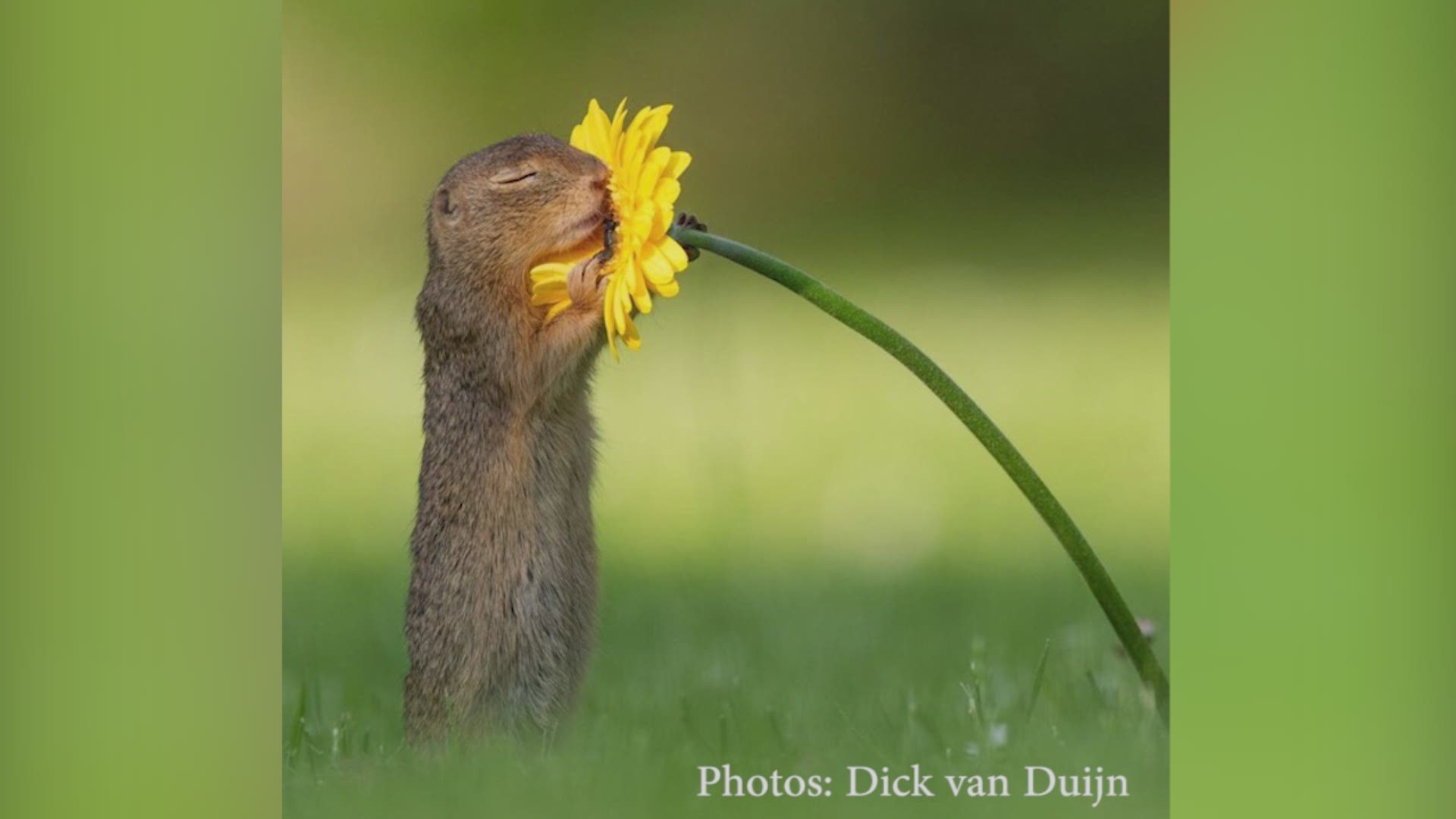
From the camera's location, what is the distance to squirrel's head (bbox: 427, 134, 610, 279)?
3490mm

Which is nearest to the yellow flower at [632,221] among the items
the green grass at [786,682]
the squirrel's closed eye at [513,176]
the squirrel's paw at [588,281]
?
the squirrel's paw at [588,281]

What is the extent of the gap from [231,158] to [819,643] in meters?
1.59

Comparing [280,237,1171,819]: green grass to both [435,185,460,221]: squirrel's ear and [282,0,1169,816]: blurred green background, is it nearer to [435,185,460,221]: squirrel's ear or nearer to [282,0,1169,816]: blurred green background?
[282,0,1169,816]: blurred green background

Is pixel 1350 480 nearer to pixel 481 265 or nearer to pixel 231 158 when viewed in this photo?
pixel 481 265

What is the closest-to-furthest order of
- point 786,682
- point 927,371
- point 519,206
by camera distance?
point 927,371, point 519,206, point 786,682

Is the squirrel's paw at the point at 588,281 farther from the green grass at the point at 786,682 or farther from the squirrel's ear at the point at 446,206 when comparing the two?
the green grass at the point at 786,682

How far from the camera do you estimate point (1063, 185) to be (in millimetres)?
3613

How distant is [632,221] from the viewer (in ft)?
11.3

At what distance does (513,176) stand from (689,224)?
1.22ft

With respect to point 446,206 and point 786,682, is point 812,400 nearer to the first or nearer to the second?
point 786,682

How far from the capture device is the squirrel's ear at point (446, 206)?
11.8ft

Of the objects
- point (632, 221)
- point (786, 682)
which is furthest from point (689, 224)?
point (786, 682)

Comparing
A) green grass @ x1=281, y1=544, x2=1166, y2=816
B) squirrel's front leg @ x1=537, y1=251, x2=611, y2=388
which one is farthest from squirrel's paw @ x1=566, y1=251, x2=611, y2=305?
green grass @ x1=281, y1=544, x2=1166, y2=816

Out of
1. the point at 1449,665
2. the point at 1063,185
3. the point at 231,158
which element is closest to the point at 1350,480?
the point at 1449,665
